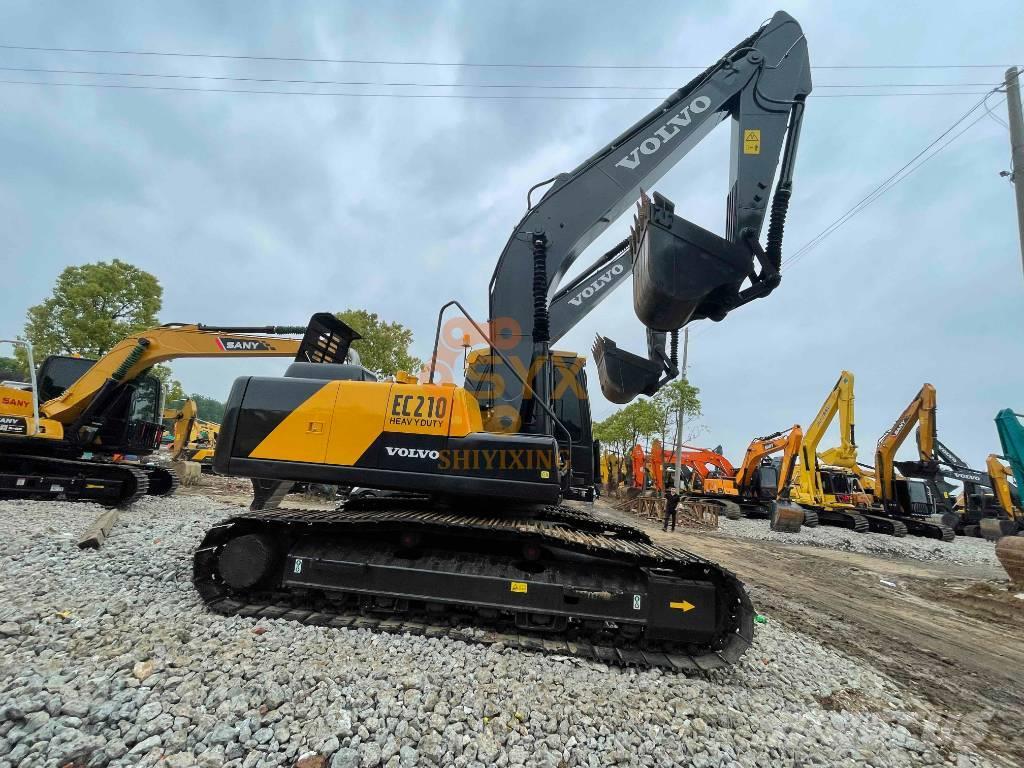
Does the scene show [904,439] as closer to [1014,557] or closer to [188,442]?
[1014,557]

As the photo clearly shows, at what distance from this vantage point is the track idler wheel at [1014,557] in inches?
310

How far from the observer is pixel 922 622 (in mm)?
6121

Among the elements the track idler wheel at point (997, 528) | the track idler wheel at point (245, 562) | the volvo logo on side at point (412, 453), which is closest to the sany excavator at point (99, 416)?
the track idler wheel at point (245, 562)

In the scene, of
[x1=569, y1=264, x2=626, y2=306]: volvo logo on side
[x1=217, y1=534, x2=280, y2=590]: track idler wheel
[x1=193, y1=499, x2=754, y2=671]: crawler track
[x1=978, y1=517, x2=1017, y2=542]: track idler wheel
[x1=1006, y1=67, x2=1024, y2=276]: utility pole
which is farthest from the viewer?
[x1=978, y1=517, x2=1017, y2=542]: track idler wheel

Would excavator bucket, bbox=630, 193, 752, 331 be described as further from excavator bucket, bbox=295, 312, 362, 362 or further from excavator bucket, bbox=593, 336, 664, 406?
excavator bucket, bbox=295, 312, 362, 362

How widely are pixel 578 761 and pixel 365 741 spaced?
0.98 m

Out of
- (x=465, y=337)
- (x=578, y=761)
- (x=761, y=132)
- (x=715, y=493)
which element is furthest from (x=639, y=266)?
(x=715, y=493)

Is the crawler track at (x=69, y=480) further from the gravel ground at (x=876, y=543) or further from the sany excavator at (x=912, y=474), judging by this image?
the sany excavator at (x=912, y=474)

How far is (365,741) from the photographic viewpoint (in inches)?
90.0

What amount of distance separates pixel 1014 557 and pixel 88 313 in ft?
96.8

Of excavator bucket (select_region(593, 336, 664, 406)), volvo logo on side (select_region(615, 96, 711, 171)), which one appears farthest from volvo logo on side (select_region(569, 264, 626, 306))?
volvo logo on side (select_region(615, 96, 711, 171))

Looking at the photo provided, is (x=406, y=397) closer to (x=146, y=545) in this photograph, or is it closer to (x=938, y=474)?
(x=146, y=545)

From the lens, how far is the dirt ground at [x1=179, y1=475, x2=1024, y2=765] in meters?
3.62

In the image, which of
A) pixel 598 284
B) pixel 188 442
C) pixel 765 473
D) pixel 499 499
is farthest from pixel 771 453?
pixel 188 442
